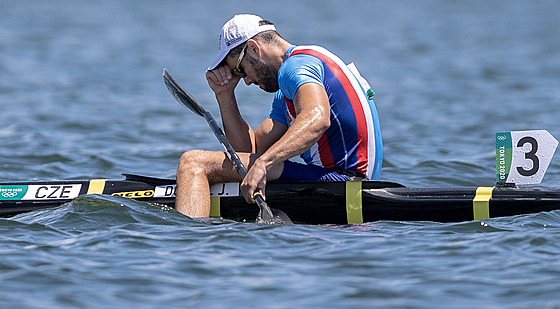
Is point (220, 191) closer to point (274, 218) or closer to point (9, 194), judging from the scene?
point (274, 218)

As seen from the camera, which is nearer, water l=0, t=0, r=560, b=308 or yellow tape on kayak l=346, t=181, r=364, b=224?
water l=0, t=0, r=560, b=308

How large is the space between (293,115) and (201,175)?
75cm

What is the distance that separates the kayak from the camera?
209 inches

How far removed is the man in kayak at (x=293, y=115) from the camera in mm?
5027

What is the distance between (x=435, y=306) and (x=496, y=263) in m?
0.77

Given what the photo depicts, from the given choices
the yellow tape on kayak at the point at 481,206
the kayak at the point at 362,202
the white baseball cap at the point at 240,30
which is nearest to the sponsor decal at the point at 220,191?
the kayak at the point at 362,202

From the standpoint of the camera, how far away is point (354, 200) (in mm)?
5434

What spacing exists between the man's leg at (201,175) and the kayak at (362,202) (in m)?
0.09

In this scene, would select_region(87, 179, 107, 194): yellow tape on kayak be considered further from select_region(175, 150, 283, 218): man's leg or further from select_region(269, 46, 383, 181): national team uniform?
select_region(269, 46, 383, 181): national team uniform

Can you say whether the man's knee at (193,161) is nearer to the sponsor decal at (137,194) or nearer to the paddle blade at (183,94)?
the sponsor decal at (137,194)

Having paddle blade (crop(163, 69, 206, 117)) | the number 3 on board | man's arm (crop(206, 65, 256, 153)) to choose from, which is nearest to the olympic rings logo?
paddle blade (crop(163, 69, 206, 117))

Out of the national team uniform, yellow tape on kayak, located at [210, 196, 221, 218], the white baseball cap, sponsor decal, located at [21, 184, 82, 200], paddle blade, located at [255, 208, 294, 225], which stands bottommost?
paddle blade, located at [255, 208, 294, 225]

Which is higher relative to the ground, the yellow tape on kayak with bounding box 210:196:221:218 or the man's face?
the man's face

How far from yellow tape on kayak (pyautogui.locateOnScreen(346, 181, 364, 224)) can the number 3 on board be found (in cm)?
95
